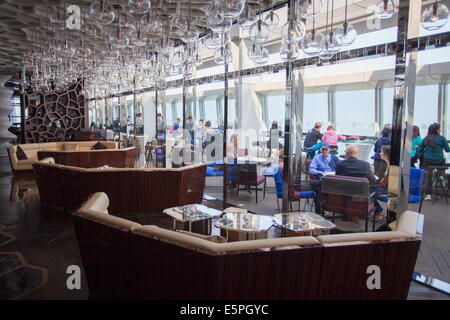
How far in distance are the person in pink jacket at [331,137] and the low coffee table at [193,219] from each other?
2.92 meters

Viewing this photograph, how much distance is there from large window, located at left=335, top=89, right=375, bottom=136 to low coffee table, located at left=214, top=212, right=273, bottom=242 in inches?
91.8

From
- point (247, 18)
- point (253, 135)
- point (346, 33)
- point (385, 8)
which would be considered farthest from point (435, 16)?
point (253, 135)

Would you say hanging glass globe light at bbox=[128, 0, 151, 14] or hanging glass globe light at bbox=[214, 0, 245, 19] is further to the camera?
hanging glass globe light at bbox=[128, 0, 151, 14]

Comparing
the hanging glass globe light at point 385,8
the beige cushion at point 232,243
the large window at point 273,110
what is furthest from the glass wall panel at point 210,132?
the beige cushion at point 232,243

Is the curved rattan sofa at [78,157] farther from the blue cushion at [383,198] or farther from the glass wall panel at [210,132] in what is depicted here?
the blue cushion at [383,198]

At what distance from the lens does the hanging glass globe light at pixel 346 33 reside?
3.46 metres

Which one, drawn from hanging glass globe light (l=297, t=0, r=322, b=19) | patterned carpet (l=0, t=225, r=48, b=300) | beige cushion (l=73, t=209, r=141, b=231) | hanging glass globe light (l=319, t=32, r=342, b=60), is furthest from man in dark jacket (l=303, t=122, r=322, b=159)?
patterned carpet (l=0, t=225, r=48, b=300)

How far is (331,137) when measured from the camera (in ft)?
20.4

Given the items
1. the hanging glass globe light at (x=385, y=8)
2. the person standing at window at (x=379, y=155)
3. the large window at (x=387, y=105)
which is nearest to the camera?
the hanging glass globe light at (x=385, y=8)

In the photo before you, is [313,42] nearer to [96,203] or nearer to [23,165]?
[96,203]

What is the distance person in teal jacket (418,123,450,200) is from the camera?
5496 mm

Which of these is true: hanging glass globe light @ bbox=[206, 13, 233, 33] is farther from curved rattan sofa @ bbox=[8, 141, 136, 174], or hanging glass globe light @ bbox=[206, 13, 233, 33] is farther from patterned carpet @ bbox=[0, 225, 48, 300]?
curved rattan sofa @ bbox=[8, 141, 136, 174]

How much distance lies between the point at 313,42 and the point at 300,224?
1.95m
